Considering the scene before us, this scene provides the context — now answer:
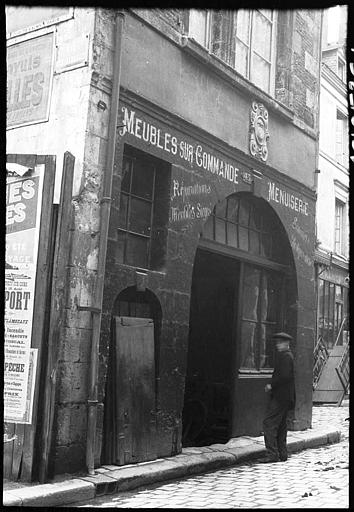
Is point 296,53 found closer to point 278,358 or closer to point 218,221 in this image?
point 218,221

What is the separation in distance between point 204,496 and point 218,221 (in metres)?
4.36

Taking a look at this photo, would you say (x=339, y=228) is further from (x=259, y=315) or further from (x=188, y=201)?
(x=188, y=201)

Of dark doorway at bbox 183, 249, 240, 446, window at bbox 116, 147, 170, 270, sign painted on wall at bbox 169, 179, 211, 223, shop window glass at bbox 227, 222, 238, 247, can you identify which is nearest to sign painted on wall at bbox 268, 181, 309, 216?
shop window glass at bbox 227, 222, 238, 247

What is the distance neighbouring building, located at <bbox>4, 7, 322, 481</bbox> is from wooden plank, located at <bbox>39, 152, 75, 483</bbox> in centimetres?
2

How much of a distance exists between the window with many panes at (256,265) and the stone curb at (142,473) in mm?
1389

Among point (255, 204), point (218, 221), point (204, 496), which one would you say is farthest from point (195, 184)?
point (204, 496)

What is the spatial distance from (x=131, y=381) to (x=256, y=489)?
5.92 ft

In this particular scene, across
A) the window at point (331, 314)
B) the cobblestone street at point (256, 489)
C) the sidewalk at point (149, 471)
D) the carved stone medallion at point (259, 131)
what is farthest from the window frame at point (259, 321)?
the window at point (331, 314)

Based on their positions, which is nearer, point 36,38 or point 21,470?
point 21,470

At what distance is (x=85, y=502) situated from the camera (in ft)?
21.0

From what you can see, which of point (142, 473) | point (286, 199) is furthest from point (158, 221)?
point (286, 199)

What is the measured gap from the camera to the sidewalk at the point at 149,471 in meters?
6.13

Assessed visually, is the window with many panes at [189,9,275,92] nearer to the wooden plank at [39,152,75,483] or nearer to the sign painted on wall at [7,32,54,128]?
the sign painted on wall at [7,32,54,128]

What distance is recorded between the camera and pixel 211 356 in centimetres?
1047
